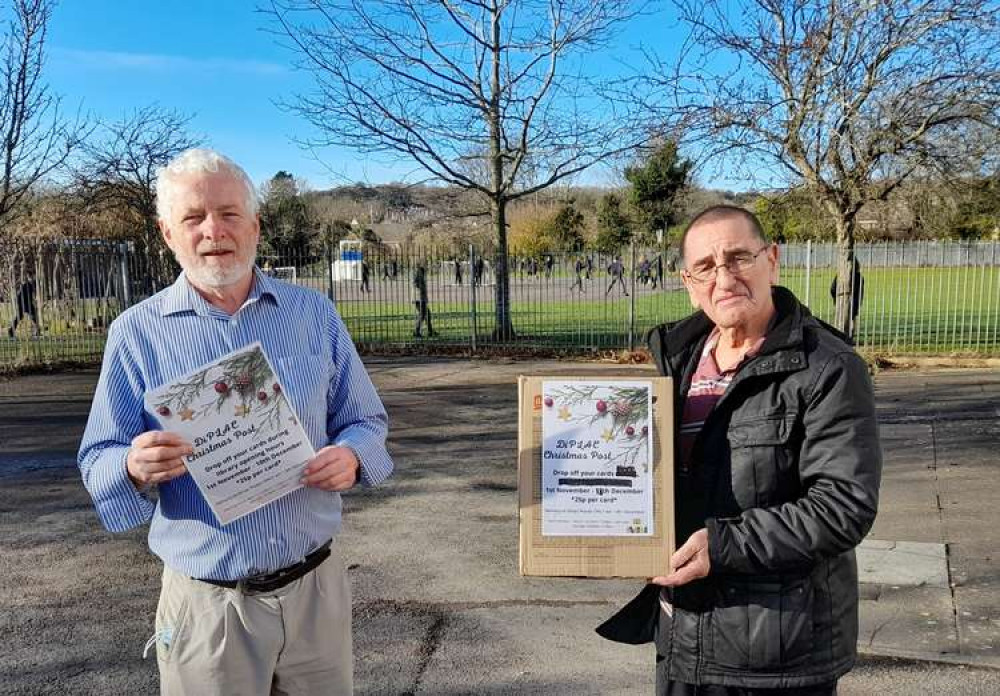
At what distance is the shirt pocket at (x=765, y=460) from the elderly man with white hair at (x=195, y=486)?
1.05 m

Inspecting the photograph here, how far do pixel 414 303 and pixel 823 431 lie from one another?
15875 mm

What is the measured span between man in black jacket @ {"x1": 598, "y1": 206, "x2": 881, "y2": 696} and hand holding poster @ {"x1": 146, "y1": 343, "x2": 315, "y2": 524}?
42.9 inches

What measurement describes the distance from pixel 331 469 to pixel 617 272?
1472 cm

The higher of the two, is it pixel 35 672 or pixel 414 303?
pixel 414 303

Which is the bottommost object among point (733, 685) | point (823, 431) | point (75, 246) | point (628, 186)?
point (733, 685)

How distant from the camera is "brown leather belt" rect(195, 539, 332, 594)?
2.20 meters

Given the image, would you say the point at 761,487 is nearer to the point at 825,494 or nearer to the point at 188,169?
the point at 825,494

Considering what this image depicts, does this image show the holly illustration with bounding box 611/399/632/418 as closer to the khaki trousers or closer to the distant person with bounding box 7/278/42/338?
the khaki trousers

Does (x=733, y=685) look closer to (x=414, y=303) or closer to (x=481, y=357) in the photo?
(x=481, y=357)

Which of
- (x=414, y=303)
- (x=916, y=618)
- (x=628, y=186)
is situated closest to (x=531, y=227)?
(x=628, y=186)

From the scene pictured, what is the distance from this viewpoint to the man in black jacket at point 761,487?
189cm

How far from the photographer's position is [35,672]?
12.2ft

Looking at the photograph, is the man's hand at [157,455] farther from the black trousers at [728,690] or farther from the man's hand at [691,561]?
the black trousers at [728,690]

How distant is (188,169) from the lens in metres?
2.14
